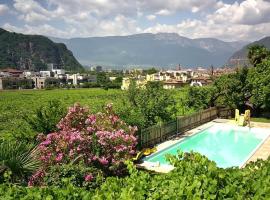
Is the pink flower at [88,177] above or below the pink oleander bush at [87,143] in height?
below

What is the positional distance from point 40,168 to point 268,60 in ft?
83.6

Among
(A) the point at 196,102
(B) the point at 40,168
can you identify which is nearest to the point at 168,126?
(A) the point at 196,102

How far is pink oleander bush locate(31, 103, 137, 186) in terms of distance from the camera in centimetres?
1148

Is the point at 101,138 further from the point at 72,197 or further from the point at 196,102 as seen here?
the point at 196,102

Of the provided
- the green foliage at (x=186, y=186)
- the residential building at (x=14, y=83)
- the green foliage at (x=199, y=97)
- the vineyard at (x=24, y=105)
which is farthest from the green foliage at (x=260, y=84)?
the residential building at (x=14, y=83)

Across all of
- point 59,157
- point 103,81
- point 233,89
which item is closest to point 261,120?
point 233,89

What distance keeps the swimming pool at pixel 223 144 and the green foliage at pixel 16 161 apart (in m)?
8.79

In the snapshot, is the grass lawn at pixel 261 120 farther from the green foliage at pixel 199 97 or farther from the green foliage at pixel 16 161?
the green foliage at pixel 16 161

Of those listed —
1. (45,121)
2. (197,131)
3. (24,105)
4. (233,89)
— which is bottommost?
(24,105)

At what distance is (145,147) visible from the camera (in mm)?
18953

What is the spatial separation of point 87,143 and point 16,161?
138 inches

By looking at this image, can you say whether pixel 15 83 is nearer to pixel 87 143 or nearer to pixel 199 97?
pixel 199 97

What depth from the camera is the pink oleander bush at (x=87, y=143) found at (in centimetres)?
1148

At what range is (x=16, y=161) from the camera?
28.7ft
